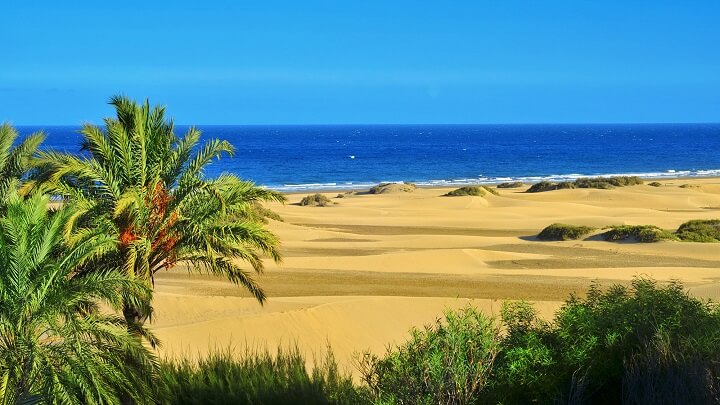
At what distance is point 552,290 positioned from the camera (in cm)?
2734

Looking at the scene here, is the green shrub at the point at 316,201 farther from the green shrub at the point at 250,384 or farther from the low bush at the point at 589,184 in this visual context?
the green shrub at the point at 250,384

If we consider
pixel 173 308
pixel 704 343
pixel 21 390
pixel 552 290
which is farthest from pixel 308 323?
pixel 704 343

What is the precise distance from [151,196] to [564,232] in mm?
26993

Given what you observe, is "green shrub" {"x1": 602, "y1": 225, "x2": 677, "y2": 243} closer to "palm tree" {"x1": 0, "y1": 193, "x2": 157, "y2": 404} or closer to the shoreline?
"palm tree" {"x1": 0, "y1": 193, "x2": 157, "y2": 404}

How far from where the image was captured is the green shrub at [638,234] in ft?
118

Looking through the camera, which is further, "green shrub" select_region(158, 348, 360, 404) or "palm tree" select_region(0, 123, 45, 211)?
"palm tree" select_region(0, 123, 45, 211)

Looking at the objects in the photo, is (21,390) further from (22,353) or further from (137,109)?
(137,109)

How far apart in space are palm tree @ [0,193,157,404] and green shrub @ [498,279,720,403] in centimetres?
503

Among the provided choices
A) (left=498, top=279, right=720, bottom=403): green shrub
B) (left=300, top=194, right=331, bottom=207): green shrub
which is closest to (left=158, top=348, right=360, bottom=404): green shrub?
(left=498, top=279, right=720, bottom=403): green shrub

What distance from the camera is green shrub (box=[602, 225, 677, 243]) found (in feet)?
118

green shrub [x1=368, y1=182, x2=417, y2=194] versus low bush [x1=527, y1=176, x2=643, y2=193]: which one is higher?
low bush [x1=527, y1=176, x2=643, y2=193]

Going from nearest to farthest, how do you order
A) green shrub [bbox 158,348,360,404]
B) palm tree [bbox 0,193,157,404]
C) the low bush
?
palm tree [bbox 0,193,157,404], green shrub [bbox 158,348,360,404], the low bush

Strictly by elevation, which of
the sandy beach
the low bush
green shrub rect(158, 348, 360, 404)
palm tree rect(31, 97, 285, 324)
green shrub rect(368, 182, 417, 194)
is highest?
palm tree rect(31, 97, 285, 324)

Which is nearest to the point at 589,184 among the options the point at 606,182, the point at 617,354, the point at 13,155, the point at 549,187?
the point at 606,182
